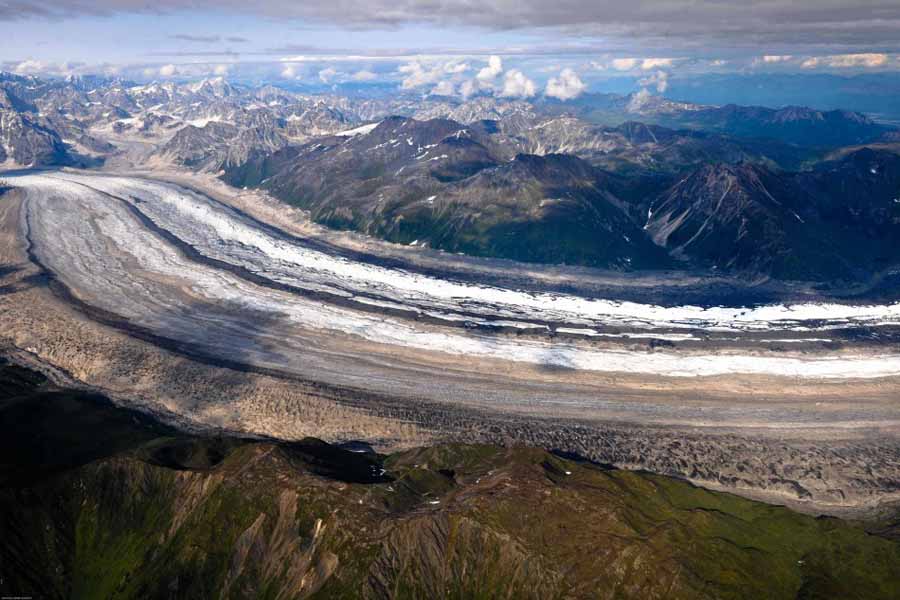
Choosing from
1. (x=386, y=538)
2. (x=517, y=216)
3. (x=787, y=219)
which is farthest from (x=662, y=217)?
(x=386, y=538)

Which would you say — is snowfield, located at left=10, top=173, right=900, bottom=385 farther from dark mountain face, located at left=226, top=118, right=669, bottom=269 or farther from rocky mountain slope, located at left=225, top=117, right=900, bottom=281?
dark mountain face, located at left=226, top=118, right=669, bottom=269

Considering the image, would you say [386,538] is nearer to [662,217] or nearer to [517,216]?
[517,216]

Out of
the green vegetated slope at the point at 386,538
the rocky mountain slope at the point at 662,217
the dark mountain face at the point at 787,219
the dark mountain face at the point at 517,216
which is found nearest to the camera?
the green vegetated slope at the point at 386,538

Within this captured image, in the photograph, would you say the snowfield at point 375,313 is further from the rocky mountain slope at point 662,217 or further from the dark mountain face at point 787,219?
the rocky mountain slope at point 662,217

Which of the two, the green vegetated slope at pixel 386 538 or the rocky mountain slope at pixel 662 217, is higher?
the rocky mountain slope at pixel 662 217

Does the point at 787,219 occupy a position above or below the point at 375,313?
above

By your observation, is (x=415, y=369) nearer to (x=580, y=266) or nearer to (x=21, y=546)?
(x=21, y=546)

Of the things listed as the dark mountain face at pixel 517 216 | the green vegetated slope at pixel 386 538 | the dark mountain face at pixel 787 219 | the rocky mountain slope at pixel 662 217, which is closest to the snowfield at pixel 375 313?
the dark mountain face at pixel 787 219

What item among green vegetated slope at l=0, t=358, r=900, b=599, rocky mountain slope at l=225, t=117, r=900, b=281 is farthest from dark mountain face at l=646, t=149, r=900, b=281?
green vegetated slope at l=0, t=358, r=900, b=599

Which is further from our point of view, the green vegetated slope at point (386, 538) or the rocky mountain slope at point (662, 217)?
the rocky mountain slope at point (662, 217)
